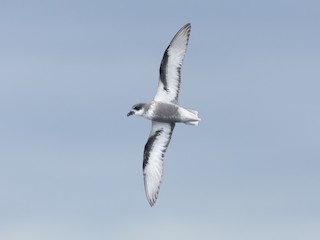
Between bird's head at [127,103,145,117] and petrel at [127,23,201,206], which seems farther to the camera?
bird's head at [127,103,145,117]

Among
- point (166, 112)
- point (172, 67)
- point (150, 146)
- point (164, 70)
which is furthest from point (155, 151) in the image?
point (172, 67)

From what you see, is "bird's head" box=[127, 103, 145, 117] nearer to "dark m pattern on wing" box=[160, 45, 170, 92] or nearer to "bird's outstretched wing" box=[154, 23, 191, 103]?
"bird's outstretched wing" box=[154, 23, 191, 103]

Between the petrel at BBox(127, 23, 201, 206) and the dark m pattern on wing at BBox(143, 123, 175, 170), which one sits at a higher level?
the petrel at BBox(127, 23, 201, 206)

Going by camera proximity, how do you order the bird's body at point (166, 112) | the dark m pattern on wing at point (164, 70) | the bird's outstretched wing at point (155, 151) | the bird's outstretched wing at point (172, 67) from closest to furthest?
the bird's outstretched wing at point (172, 67) < the bird's body at point (166, 112) < the dark m pattern on wing at point (164, 70) < the bird's outstretched wing at point (155, 151)

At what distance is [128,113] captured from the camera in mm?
41344

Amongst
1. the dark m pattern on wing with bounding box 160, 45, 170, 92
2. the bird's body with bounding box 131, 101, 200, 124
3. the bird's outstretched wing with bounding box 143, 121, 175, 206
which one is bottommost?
the bird's outstretched wing with bounding box 143, 121, 175, 206

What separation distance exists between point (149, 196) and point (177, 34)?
308 inches

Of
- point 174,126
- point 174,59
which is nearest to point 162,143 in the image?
point 174,126

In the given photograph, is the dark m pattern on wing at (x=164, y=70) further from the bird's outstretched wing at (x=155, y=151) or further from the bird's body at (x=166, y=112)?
the bird's outstretched wing at (x=155, y=151)

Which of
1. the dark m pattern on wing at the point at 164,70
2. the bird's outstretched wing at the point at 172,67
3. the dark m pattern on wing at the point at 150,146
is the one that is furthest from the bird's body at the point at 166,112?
the dark m pattern on wing at the point at 150,146

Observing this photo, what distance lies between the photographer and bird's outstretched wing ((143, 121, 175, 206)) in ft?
137

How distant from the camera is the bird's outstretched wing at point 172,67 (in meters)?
40.3

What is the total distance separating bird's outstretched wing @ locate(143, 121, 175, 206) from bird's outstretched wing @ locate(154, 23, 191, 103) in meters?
1.63

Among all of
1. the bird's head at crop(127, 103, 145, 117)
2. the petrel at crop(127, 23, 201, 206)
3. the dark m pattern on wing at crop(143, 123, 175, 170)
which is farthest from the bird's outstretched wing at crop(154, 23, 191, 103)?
the dark m pattern on wing at crop(143, 123, 175, 170)
